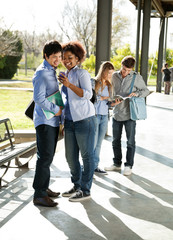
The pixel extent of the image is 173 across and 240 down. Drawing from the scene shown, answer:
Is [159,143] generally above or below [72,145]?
below

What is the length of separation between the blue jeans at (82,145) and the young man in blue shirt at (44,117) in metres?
0.17

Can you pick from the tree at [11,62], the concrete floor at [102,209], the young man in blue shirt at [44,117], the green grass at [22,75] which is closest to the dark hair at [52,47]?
the young man in blue shirt at [44,117]

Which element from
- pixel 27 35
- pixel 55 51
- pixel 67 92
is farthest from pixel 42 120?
pixel 27 35

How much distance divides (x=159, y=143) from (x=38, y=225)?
12.6 feet

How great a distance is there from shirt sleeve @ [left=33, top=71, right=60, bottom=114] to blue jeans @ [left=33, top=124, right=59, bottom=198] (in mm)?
181

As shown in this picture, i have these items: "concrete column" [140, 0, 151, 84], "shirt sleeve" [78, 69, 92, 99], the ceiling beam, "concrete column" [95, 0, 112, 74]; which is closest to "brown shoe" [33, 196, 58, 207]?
"shirt sleeve" [78, 69, 92, 99]

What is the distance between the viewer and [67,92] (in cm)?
340

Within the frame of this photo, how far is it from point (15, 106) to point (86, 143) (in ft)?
62.4

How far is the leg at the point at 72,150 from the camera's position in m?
3.43

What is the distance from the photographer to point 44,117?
→ 10.5 feet

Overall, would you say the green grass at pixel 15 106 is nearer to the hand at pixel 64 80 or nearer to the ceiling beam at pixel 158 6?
the ceiling beam at pixel 158 6

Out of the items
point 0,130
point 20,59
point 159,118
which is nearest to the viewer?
point 0,130

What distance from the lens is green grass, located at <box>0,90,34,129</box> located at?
52.7 feet

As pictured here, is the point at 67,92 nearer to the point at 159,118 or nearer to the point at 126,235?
the point at 126,235
